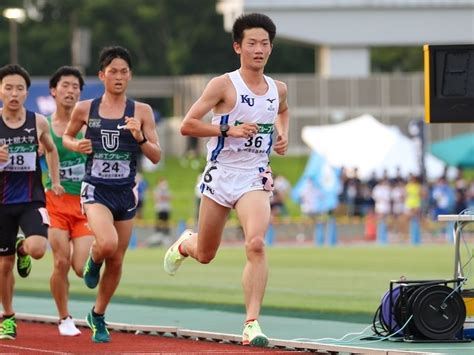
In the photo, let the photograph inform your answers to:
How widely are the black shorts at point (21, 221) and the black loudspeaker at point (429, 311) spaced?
3.20 m

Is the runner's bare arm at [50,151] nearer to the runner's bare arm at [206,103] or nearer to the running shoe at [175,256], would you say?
the running shoe at [175,256]

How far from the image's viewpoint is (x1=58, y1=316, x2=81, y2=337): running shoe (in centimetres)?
1389

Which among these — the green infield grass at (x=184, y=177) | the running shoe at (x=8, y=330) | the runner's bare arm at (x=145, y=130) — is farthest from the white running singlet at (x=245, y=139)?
the green infield grass at (x=184, y=177)

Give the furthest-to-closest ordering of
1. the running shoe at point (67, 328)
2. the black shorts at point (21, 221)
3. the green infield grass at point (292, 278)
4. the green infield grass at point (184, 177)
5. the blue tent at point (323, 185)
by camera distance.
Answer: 1. the green infield grass at point (184, 177)
2. the blue tent at point (323, 185)
3. the green infield grass at point (292, 278)
4. the running shoe at point (67, 328)
5. the black shorts at point (21, 221)

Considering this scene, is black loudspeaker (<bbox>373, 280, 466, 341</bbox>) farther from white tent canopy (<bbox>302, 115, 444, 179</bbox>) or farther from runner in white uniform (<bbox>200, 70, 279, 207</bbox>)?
white tent canopy (<bbox>302, 115, 444, 179</bbox>)

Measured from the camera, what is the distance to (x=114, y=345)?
41.3 feet

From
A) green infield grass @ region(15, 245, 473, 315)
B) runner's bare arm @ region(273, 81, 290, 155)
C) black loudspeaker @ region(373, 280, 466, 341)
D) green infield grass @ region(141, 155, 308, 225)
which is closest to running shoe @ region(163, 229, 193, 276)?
runner's bare arm @ region(273, 81, 290, 155)

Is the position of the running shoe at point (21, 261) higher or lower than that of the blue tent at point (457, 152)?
lower

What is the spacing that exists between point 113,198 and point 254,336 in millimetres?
2175

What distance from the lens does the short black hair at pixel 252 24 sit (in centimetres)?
A: 1208

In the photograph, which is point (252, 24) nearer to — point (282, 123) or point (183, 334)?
point (282, 123)

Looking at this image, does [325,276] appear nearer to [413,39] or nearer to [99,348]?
[99,348]

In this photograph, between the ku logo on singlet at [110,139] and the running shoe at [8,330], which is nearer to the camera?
the ku logo on singlet at [110,139]

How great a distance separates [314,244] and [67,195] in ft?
89.3
